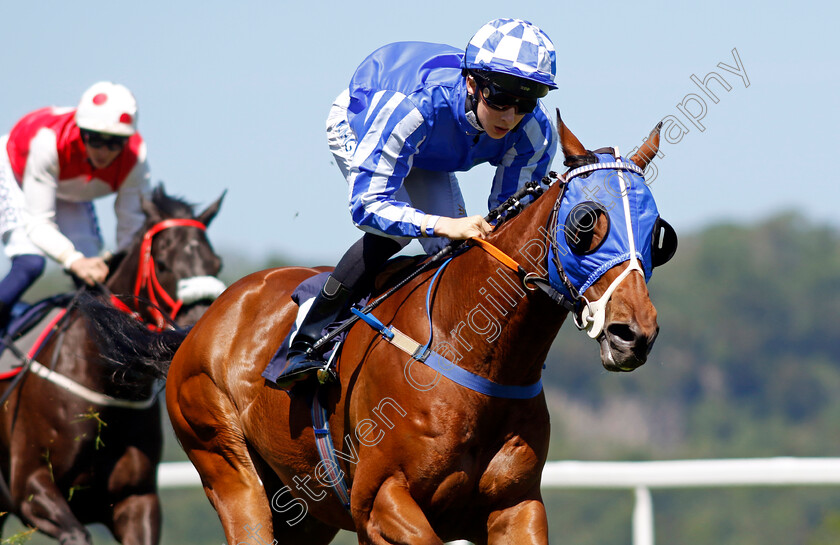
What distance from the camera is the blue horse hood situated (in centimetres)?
322

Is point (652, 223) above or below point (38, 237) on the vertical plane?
above

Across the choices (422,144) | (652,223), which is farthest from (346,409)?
(652,223)

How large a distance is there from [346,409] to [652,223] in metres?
1.28

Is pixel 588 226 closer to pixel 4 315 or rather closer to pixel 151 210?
pixel 151 210

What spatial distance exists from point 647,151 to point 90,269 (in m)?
3.59

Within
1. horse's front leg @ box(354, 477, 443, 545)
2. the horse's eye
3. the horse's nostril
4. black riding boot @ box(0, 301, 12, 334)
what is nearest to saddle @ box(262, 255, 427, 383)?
horse's front leg @ box(354, 477, 443, 545)

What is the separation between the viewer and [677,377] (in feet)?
196

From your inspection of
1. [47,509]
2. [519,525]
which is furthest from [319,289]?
[47,509]

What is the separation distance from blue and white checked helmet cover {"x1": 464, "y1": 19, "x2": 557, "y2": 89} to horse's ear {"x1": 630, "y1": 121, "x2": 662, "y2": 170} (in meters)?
0.36

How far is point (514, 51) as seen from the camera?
358 cm

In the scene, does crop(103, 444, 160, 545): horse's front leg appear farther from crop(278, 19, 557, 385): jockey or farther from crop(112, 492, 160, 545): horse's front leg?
crop(278, 19, 557, 385): jockey

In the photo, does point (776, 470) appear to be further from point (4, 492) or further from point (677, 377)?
point (677, 377)

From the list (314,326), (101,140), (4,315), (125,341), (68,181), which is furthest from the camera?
(68,181)

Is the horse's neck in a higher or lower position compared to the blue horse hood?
lower
